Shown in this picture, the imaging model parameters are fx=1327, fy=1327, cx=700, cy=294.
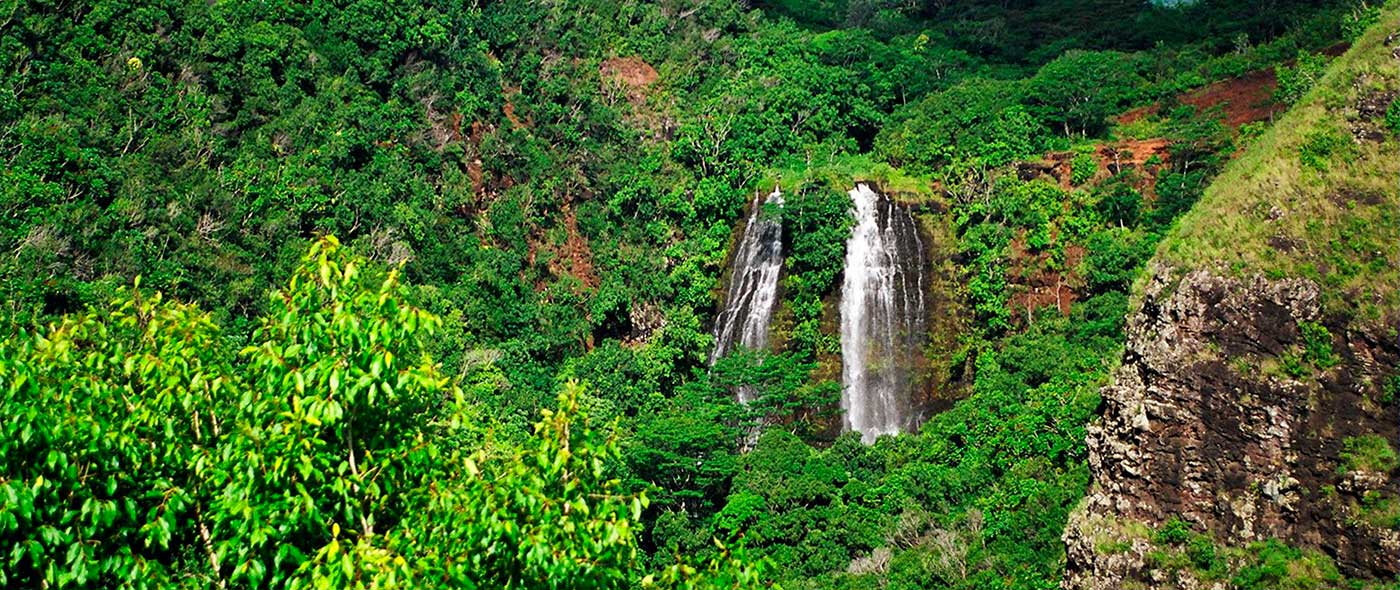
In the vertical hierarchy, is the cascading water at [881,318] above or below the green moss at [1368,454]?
below

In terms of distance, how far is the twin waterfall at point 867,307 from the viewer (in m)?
36.2

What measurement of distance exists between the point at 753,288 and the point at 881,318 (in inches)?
162

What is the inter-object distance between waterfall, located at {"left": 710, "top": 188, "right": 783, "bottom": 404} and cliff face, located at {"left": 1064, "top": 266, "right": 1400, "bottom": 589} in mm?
17126

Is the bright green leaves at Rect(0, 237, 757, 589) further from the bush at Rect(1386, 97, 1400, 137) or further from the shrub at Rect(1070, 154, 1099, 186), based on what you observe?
the shrub at Rect(1070, 154, 1099, 186)

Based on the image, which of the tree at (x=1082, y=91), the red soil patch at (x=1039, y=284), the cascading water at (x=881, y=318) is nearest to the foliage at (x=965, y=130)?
the tree at (x=1082, y=91)

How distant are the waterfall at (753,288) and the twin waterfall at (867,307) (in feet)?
0.09

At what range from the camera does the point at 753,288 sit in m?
39.1

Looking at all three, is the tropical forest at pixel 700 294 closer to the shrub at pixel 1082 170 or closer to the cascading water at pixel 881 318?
the cascading water at pixel 881 318

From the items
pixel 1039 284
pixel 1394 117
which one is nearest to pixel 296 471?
pixel 1394 117

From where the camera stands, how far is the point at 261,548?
7.54 metres

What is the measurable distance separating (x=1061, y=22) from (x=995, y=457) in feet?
86.2

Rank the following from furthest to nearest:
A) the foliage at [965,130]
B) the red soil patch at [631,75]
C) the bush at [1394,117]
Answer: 1. the red soil patch at [631,75]
2. the foliage at [965,130]
3. the bush at [1394,117]

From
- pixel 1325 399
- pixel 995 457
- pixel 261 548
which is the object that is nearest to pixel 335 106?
pixel 995 457

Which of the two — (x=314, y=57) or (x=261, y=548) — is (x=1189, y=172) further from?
(x=261, y=548)
